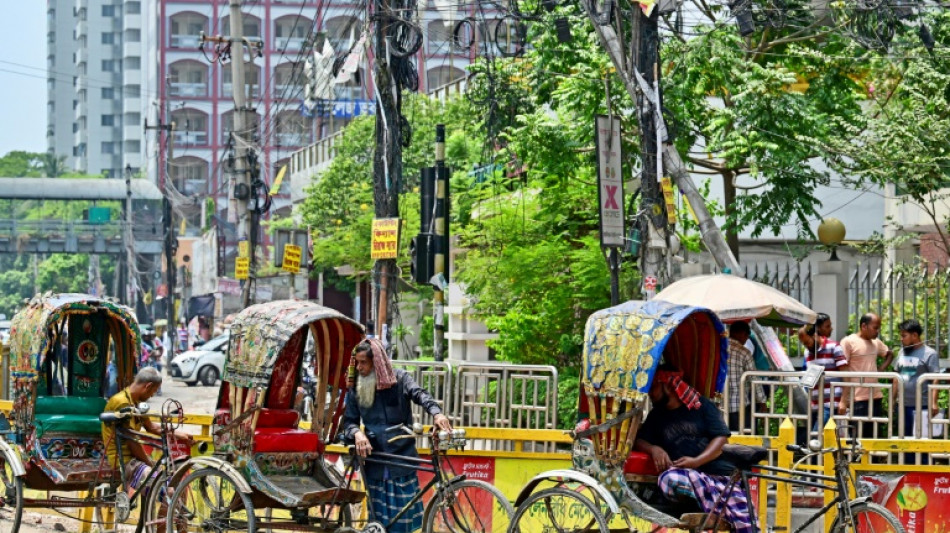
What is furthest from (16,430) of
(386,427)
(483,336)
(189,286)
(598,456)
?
(189,286)

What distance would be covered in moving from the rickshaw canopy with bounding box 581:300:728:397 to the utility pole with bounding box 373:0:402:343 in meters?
11.0

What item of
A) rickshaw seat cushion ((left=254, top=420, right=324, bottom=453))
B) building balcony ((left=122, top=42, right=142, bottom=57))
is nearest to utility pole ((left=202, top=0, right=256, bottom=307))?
rickshaw seat cushion ((left=254, top=420, right=324, bottom=453))

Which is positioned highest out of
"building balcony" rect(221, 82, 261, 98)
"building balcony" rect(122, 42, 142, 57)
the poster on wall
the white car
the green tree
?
"building balcony" rect(122, 42, 142, 57)

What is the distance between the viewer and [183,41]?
105 meters

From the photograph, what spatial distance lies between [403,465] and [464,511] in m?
0.71

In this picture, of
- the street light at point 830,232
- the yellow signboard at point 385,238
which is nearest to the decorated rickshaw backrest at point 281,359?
the yellow signboard at point 385,238

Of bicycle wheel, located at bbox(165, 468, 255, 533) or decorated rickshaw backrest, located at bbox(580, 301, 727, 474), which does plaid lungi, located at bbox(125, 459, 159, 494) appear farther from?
decorated rickshaw backrest, located at bbox(580, 301, 727, 474)

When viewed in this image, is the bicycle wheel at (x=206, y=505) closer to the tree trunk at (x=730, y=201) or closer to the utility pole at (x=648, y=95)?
the utility pole at (x=648, y=95)

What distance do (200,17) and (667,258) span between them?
92318 mm

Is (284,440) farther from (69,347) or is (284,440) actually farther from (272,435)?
(69,347)

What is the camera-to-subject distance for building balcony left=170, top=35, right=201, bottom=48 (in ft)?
345

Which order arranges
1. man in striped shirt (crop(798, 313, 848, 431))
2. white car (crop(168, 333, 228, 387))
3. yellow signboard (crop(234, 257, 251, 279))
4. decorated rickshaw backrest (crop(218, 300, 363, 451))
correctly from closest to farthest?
decorated rickshaw backrest (crop(218, 300, 363, 451)), man in striped shirt (crop(798, 313, 848, 431)), yellow signboard (crop(234, 257, 251, 279)), white car (crop(168, 333, 228, 387))

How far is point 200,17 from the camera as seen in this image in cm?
10469

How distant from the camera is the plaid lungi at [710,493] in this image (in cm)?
916
